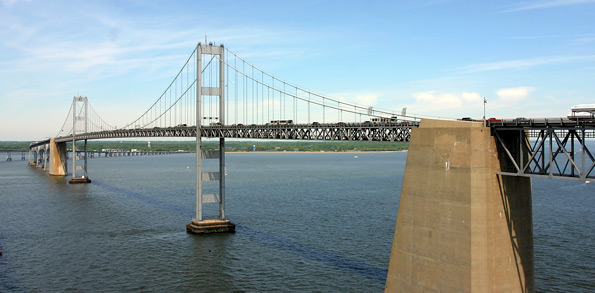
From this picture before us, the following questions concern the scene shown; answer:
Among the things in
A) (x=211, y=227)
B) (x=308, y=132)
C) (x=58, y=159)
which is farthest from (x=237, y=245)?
(x=58, y=159)

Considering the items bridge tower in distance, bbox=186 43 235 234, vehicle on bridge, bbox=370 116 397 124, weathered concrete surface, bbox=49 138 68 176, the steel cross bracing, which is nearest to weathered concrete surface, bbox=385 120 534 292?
the steel cross bracing

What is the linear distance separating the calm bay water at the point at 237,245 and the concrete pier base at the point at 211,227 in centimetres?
81

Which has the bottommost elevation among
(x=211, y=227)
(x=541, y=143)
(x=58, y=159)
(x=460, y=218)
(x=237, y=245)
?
(x=237, y=245)

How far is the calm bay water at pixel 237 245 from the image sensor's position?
1206 inches

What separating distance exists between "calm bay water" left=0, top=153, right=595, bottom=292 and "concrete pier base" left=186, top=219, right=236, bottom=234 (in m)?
0.81

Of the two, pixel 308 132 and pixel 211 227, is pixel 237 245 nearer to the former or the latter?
pixel 211 227

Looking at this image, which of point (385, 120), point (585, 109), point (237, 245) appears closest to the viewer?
point (585, 109)

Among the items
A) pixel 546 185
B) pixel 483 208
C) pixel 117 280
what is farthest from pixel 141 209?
pixel 546 185

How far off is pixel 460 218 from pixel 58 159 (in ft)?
406

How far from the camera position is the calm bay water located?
101 feet

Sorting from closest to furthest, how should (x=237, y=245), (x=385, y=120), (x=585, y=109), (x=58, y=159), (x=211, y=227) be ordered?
(x=585, y=109)
(x=385, y=120)
(x=237, y=245)
(x=211, y=227)
(x=58, y=159)

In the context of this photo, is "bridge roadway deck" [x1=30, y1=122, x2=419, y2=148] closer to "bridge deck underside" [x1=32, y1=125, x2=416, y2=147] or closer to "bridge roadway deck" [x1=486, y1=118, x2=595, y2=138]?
"bridge deck underside" [x1=32, y1=125, x2=416, y2=147]

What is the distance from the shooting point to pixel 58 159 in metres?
125

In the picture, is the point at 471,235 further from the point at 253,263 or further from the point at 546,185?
the point at 546,185
